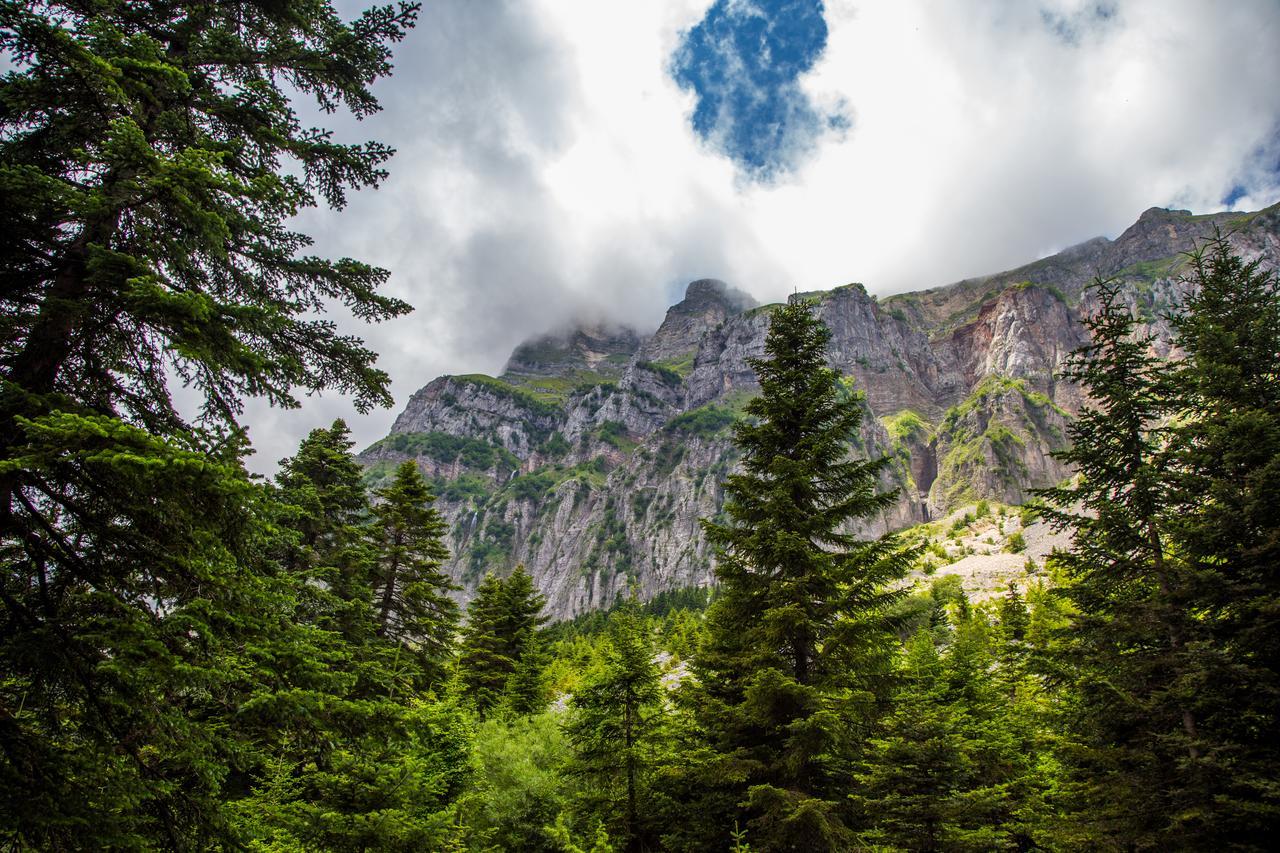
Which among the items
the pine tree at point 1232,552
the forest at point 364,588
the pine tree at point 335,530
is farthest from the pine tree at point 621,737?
the pine tree at point 1232,552

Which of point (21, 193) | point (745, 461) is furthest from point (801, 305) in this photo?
point (21, 193)

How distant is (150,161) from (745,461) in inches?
440

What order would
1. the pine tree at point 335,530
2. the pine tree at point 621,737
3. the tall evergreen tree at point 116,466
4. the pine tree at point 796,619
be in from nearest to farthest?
1. the tall evergreen tree at point 116,466
2. the pine tree at point 796,619
3. the pine tree at point 621,737
4. the pine tree at point 335,530

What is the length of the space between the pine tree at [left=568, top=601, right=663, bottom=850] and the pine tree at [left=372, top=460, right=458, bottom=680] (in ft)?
23.5

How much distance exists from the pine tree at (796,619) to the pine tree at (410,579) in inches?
407

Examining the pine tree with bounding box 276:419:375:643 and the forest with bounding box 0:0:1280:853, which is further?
the pine tree with bounding box 276:419:375:643

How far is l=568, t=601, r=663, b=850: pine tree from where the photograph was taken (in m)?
13.8

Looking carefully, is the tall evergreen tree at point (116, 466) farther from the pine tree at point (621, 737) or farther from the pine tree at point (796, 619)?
the pine tree at point (621, 737)

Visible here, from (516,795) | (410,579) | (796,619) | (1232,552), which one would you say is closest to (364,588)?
(410,579)

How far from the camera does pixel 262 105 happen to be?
7.11 m

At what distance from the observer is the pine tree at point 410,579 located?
18.3 m

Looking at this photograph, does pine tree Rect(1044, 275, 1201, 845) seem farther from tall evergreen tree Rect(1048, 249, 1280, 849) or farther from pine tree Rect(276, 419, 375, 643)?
pine tree Rect(276, 419, 375, 643)

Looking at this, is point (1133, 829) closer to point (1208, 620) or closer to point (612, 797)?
point (1208, 620)

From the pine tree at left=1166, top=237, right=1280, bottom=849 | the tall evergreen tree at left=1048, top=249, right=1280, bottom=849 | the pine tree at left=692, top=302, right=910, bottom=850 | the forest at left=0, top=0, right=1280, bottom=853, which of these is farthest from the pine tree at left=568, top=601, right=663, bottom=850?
the pine tree at left=1166, top=237, right=1280, bottom=849
